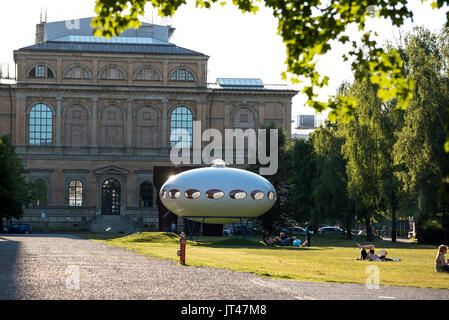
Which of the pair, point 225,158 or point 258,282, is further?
point 225,158

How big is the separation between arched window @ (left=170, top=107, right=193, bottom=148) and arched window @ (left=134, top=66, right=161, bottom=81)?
15.7 ft

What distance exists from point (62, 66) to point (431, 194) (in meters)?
61.2

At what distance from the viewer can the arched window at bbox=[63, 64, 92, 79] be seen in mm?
93875

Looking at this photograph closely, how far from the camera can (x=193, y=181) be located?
47844mm

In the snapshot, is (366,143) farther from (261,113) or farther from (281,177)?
(261,113)

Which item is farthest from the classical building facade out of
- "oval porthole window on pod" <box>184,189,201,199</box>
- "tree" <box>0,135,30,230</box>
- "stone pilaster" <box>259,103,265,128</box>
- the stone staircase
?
"oval porthole window on pod" <box>184,189,201,199</box>

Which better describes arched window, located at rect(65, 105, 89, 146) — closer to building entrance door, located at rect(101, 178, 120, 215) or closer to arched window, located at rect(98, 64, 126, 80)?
arched window, located at rect(98, 64, 126, 80)

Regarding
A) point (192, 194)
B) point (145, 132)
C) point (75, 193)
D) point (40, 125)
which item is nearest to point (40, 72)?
point (40, 125)

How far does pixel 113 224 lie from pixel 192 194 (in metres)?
41.1

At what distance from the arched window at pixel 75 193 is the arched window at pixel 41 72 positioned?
13.3m

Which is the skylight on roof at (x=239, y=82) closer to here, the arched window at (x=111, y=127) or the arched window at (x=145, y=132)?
the arched window at (x=145, y=132)

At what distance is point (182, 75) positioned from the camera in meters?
95.8
